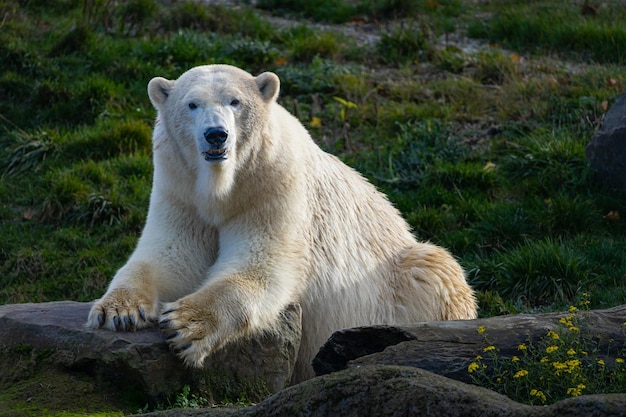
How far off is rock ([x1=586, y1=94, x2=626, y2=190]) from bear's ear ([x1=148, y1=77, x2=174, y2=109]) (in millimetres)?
4020

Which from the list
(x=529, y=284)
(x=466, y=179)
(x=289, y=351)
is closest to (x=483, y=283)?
(x=529, y=284)

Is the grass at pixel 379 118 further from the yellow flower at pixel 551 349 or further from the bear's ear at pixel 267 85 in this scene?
the yellow flower at pixel 551 349

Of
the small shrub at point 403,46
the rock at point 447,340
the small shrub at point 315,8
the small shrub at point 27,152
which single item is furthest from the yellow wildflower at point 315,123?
the rock at point 447,340

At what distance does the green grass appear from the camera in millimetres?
8352

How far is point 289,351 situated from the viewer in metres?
5.84

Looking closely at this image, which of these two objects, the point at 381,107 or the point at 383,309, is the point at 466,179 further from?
the point at 383,309

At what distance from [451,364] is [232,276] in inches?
59.6

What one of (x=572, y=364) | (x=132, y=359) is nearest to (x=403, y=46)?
(x=132, y=359)

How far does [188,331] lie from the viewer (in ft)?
17.3

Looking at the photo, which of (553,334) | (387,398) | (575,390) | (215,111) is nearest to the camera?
(387,398)

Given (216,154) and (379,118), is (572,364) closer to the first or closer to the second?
(216,154)

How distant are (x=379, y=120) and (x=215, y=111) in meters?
4.62

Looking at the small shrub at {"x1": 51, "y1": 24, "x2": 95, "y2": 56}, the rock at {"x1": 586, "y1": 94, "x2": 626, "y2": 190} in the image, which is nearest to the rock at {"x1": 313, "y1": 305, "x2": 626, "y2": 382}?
the rock at {"x1": 586, "y1": 94, "x2": 626, "y2": 190}

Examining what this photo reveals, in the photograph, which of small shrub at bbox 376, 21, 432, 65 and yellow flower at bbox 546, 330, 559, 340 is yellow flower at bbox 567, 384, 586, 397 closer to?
yellow flower at bbox 546, 330, 559, 340
